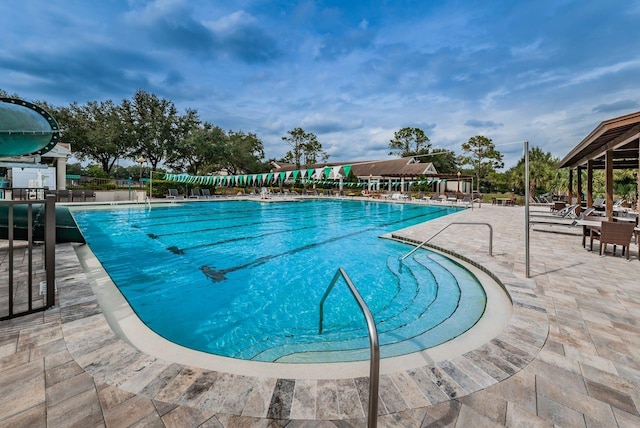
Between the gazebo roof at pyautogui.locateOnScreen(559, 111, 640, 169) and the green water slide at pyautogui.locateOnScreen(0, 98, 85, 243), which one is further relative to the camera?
the gazebo roof at pyautogui.locateOnScreen(559, 111, 640, 169)

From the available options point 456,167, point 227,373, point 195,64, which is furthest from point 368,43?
point 456,167

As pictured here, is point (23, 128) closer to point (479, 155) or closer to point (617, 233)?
point (617, 233)

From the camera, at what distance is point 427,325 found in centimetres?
362

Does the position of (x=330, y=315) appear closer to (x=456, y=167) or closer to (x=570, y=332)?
(x=570, y=332)

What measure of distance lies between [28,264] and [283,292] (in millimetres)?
3238

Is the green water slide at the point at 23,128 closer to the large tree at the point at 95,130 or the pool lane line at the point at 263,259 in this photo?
the pool lane line at the point at 263,259

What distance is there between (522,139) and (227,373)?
16.0 feet

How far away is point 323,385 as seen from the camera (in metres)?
1.86

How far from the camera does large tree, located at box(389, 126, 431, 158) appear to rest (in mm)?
46312

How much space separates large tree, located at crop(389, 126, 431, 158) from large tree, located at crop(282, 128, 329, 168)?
12387 mm

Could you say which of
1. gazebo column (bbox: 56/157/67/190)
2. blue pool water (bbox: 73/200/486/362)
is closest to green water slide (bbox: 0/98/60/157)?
blue pool water (bbox: 73/200/486/362)

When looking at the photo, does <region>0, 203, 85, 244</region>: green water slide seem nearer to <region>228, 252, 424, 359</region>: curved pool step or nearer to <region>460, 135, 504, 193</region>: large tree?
<region>228, 252, 424, 359</region>: curved pool step

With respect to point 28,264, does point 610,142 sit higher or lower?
higher

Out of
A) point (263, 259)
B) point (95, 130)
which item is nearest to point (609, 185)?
point (263, 259)
